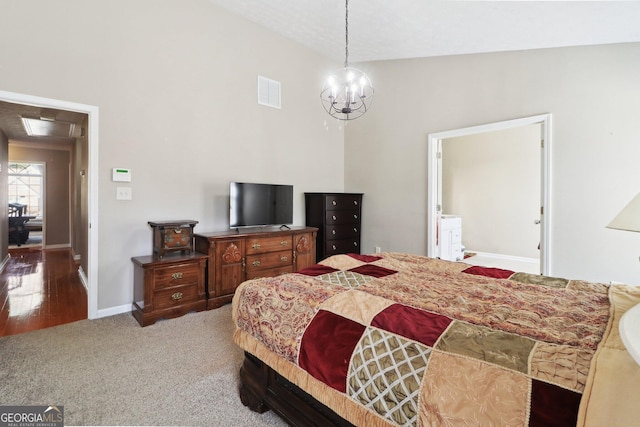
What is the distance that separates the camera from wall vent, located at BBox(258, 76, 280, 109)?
13.8ft

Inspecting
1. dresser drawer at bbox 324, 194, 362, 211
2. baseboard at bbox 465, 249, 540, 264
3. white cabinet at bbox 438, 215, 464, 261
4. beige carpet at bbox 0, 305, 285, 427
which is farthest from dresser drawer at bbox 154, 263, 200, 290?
baseboard at bbox 465, 249, 540, 264

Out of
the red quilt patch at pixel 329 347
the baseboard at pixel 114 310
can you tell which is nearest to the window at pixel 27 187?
the baseboard at pixel 114 310

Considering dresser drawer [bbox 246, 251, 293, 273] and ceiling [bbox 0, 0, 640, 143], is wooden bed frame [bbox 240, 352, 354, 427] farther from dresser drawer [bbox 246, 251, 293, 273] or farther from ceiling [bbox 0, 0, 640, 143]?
ceiling [bbox 0, 0, 640, 143]

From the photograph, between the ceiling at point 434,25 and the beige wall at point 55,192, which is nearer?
the ceiling at point 434,25

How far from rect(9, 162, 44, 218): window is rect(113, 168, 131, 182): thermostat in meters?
8.80

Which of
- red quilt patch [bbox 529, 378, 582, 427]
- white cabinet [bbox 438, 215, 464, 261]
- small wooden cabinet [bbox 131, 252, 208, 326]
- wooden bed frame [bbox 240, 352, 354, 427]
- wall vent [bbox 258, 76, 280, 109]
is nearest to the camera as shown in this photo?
red quilt patch [bbox 529, 378, 582, 427]

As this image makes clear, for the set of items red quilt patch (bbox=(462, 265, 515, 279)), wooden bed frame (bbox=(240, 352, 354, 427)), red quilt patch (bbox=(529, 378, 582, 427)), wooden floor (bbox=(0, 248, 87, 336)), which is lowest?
wooden floor (bbox=(0, 248, 87, 336))

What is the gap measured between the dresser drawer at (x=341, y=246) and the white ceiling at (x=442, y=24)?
2.80m

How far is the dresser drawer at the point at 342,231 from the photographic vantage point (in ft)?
15.1

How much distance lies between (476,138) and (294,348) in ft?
21.3

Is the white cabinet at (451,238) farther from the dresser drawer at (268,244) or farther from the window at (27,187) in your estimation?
the window at (27,187)

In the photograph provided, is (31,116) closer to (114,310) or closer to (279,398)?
(114,310)

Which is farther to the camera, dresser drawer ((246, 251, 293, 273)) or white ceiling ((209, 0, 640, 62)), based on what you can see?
dresser drawer ((246, 251, 293, 273))

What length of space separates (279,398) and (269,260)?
234cm
